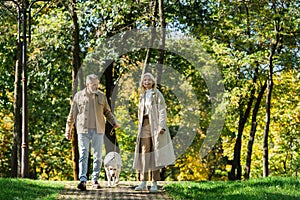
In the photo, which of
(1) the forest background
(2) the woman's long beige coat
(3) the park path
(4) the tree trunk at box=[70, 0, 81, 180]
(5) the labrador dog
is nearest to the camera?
(3) the park path

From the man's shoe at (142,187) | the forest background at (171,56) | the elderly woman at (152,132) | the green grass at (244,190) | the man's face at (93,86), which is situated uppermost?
the forest background at (171,56)

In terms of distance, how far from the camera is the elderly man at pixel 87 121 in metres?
10.8

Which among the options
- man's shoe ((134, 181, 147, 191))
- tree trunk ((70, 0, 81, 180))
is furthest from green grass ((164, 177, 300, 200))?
tree trunk ((70, 0, 81, 180))

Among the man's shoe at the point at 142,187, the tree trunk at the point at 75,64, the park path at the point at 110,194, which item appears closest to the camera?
the park path at the point at 110,194

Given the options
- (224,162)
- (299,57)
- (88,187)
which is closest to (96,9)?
(299,57)

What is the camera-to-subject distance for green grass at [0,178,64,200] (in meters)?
9.49

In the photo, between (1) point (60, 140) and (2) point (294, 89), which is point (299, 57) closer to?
(2) point (294, 89)

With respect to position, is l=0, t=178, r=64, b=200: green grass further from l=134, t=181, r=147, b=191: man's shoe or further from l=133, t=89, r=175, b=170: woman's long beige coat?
l=133, t=89, r=175, b=170: woman's long beige coat

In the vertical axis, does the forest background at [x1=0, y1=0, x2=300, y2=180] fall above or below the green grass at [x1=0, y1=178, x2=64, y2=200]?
above

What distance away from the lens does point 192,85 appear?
2652 centimetres

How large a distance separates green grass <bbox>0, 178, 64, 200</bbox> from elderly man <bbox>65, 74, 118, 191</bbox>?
724 millimetres

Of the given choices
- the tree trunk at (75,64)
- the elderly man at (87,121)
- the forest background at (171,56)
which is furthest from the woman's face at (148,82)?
the tree trunk at (75,64)

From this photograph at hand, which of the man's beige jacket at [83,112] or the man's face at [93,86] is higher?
the man's face at [93,86]

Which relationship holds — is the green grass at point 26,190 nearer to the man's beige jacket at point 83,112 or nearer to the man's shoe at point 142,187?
the man's beige jacket at point 83,112
